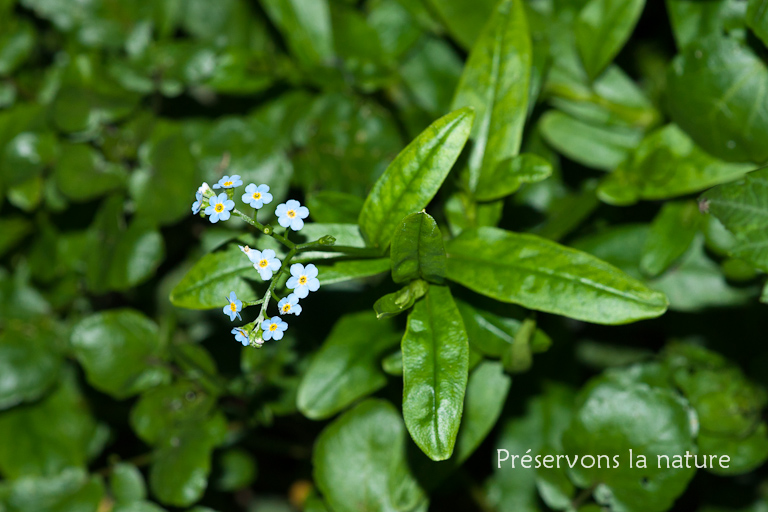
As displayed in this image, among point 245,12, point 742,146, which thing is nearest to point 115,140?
point 245,12

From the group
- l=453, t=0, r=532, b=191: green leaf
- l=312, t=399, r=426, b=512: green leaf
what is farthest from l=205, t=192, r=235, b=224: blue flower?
l=312, t=399, r=426, b=512: green leaf

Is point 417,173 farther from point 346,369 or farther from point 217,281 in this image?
Result: point 346,369

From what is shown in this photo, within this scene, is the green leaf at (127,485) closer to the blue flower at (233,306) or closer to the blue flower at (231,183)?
the blue flower at (233,306)

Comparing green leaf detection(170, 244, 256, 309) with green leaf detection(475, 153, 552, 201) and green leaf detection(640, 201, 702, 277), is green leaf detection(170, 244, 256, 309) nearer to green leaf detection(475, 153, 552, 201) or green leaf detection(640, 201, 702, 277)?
green leaf detection(475, 153, 552, 201)

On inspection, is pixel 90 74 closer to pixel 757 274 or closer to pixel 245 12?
→ pixel 245 12

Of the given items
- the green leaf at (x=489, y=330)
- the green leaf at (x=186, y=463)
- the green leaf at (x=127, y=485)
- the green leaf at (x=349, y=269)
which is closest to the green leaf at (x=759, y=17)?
the green leaf at (x=489, y=330)
